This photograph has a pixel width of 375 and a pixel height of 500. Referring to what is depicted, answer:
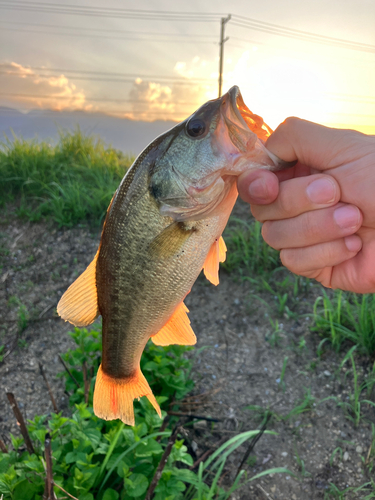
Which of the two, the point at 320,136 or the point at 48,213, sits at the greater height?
the point at 320,136

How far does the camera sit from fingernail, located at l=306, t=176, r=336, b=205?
4.65 ft

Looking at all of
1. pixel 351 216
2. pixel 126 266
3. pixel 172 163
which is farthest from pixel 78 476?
pixel 351 216

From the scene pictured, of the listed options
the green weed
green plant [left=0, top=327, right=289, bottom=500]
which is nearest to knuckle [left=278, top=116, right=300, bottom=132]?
green plant [left=0, top=327, right=289, bottom=500]

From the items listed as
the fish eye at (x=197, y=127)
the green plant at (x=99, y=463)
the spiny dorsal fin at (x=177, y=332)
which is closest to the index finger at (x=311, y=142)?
the fish eye at (x=197, y=127)

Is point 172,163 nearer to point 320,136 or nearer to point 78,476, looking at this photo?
point 320,136

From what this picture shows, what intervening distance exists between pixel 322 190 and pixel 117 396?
1.23 m

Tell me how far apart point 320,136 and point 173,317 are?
0.98 meters

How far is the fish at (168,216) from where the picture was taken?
4.25 ft

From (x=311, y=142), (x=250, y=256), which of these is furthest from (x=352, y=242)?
(x=250, y=256)

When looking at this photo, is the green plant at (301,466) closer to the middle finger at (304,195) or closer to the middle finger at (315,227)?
the middle finger at (315,227)

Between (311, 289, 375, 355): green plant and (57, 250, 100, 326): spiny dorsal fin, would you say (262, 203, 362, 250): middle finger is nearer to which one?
(57, 250, 100, 326): spiny dorsal fin

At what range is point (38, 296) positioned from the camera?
450 cm

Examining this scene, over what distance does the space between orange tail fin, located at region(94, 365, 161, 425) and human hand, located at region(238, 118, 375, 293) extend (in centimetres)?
95

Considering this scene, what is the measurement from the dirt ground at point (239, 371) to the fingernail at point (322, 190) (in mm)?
2088
